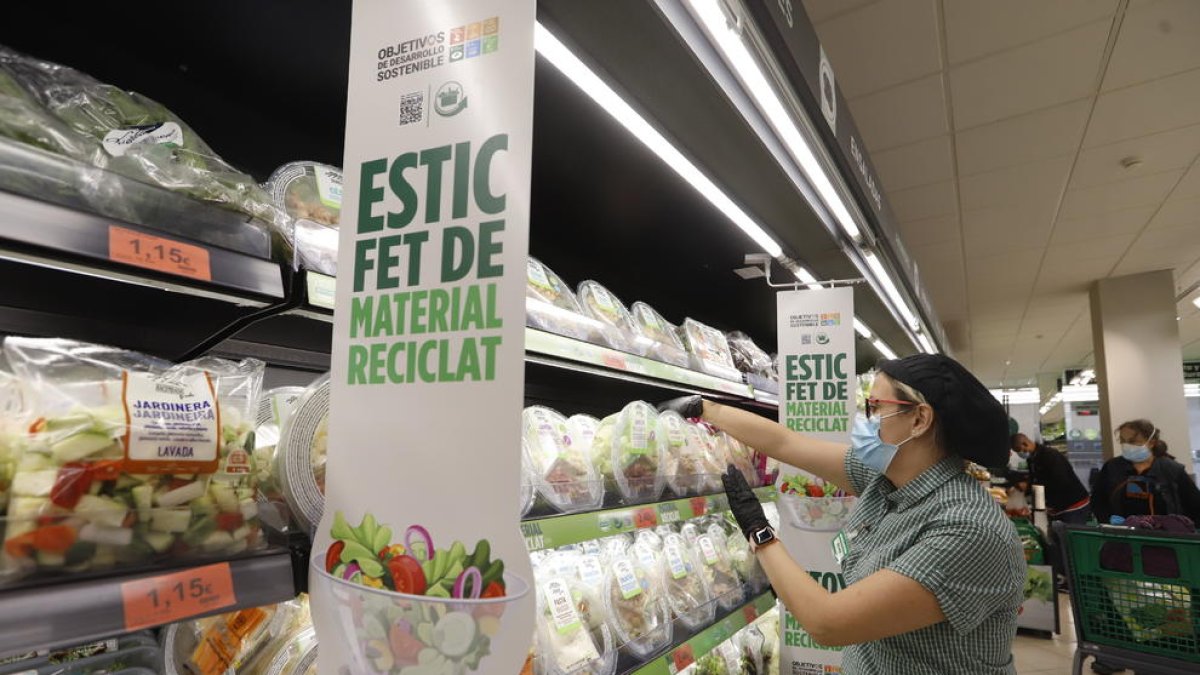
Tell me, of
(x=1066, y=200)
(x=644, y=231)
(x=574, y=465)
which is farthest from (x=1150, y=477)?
(x=574, y=465)

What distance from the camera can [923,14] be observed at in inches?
136

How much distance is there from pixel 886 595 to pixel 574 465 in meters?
0.87

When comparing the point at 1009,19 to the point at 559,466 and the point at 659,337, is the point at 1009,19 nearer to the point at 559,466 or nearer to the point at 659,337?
the point at 659,337

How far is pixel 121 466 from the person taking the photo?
0.82m

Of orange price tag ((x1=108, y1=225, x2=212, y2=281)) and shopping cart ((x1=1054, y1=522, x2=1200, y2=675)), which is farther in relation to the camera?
shopping cart ((x1=1054, y1=522, x2=1200, y2=675))

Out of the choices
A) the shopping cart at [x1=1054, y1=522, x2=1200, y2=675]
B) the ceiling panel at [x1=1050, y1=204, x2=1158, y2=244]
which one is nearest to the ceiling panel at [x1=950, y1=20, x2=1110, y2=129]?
the shopping cart at [x1=1054, y1=522, x2=1200, y2=675]

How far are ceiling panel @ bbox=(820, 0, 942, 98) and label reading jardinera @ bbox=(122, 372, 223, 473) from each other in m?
3.56

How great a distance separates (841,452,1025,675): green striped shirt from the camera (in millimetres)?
1578

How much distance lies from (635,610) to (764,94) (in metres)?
1.53

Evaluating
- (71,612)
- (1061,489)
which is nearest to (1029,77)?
(71,612)

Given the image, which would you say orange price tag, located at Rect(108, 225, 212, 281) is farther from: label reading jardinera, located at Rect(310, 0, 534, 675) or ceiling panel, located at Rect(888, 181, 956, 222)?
ceiling panel, located at Rect(888, 181, 956, 222)

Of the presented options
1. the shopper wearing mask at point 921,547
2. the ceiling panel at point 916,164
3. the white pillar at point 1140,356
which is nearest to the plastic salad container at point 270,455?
the shopper wearing mask at point 921,547

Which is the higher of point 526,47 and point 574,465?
point 526,47

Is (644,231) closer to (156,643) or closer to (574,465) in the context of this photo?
(574,465)
